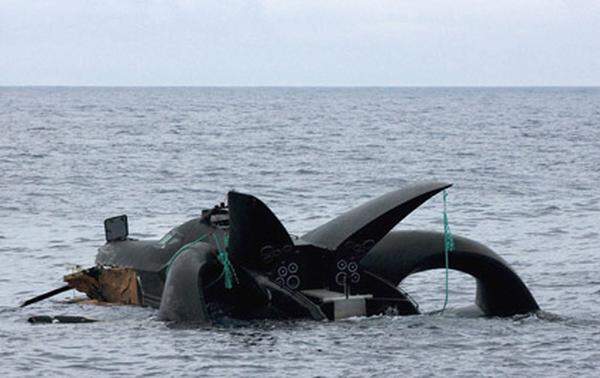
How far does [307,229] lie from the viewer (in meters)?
32.7

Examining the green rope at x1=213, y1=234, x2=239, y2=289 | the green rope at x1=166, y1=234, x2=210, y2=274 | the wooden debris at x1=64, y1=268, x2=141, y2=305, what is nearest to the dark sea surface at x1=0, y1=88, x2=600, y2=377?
the wooden debris at x1=64, y1=268, x2=141, y2=305

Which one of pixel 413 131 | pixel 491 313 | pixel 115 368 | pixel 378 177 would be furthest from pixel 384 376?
pixel 413 131

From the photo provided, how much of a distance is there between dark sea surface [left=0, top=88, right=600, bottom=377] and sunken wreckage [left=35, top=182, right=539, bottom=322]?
1.41ft

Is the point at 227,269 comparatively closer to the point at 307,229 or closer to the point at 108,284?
the point at 108,284

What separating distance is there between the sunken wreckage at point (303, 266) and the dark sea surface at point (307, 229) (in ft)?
1.41

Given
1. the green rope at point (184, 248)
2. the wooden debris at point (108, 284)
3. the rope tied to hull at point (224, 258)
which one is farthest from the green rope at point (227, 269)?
the wooden debris at point (108, 284)

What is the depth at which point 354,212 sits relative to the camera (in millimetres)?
20609

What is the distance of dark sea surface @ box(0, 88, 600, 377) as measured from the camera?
17359mm

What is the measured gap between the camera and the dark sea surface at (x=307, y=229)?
Result: 1736 cm

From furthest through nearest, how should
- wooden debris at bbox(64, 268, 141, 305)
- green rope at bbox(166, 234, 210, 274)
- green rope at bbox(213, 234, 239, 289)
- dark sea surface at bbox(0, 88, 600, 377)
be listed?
wooden debris at bbox(64, 268, 141, 305), green rope at bbox(166, 234, 210, 274), green rope at bbox(213, 234, 239, 289), dark sea surface at bbox(0, 88, 600, 377)

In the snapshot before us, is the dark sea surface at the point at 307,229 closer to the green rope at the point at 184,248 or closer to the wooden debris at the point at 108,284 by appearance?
the wooden debris at the point at 108,284

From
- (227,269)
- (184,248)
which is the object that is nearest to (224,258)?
(227,269)

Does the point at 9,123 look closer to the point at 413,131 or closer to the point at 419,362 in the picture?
the point at 413,131

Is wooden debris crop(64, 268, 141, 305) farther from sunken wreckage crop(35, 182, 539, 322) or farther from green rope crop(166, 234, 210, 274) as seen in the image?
green rope crop(166, 234, 210, 274)
